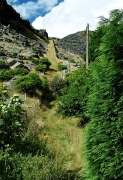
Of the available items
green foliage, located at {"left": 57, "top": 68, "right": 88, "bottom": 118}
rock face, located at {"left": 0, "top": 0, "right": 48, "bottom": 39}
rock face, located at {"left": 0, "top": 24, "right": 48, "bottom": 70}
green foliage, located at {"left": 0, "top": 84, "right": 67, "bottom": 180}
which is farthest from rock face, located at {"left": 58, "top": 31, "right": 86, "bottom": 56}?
green foliage, located at {"left": 0, "top": 84, "right": 67, "bottom": 180}

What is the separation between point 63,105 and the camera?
20750 millimetres

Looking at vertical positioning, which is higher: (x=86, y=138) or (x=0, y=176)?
(x=86, y=138)

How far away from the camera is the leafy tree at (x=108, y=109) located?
6621 millimetres

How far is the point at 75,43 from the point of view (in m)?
86.2

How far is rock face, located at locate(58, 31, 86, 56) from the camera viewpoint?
78938mm

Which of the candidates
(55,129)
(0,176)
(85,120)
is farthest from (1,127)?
(85,120)

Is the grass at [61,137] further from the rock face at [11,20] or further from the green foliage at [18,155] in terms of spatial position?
the rock face at [11,20]

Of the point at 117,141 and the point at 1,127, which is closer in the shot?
the point at 117,141

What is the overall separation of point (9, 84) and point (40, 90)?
8.64 feet

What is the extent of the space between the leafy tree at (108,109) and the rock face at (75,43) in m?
68.5

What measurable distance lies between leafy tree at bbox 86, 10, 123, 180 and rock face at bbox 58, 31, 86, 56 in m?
68.5

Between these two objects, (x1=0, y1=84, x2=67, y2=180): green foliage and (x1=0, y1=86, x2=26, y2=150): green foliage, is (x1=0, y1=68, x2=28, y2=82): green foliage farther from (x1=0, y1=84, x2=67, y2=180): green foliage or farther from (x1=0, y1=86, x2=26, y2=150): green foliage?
(x1=0, y1=86, x2=26, y2=150): green foliage

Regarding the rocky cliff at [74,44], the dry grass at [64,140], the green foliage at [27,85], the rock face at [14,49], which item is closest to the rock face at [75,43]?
the rocky cliff at [74,44]

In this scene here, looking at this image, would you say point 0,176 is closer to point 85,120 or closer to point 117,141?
point 117,141
